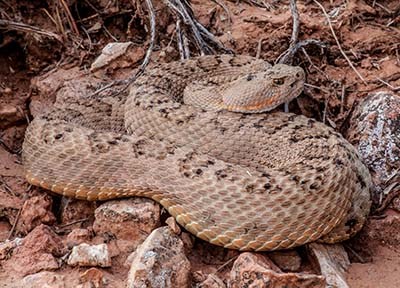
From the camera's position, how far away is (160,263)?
17.5 feet

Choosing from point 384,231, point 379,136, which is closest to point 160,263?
point 384,231

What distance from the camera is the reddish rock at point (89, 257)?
558 cm

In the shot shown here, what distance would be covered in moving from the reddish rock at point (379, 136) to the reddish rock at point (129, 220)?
211 centimetres

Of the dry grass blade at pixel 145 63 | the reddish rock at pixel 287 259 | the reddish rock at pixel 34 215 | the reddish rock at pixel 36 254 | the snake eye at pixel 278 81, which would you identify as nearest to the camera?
the reddish rock at pixel 36 254

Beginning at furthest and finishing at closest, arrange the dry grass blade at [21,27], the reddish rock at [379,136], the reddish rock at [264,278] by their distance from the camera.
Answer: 1. the dry grass blade at [21,27]
2. the reddish rock at [379,136]
3. the reddish rock at [264,278]

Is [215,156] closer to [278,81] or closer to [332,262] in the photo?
[278,81]

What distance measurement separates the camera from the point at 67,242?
19.7 ft

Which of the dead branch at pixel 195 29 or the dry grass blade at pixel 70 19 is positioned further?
the dry grass blade at pixel 70 19

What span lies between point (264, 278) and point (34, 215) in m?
2.22

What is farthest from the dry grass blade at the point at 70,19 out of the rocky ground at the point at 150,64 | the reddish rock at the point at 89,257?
the reddish rock at the point at 89,257

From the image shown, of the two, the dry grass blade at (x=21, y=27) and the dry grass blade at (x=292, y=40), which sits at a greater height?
the dry grass blade at (x=21, y=27)

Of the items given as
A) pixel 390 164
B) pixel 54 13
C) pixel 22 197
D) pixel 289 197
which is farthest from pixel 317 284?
pixel 54 13

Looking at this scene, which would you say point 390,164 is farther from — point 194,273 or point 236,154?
point 194,273

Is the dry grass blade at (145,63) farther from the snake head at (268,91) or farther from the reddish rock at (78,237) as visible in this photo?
the reddish rock at (78,237)
